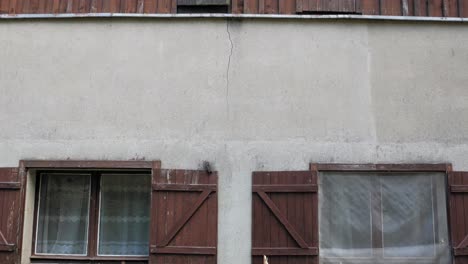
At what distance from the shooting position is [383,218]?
6238mm

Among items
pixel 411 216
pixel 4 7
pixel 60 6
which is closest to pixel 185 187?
pixel 411 216

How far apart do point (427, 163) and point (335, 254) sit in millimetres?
1367

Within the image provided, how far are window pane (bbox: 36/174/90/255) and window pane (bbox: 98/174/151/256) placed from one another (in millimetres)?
211

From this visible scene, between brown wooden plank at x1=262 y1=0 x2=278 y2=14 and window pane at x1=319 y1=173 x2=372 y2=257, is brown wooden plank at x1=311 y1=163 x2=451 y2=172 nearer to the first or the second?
window pane at x1=319 y1=173 x2=372 y2=257

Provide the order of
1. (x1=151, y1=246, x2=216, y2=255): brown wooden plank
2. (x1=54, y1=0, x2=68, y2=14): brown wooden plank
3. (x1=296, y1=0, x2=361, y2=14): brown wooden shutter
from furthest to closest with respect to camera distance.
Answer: (x1=54, y1=0, x2=68, y2=14): brown wooden plank → (x1=296, y1=0, x2=361, y2=14): brown wooden shutter → (x1=151, y1=246, x2=216, y2=255): brown wooden plank

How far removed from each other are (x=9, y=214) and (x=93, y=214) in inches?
34.3

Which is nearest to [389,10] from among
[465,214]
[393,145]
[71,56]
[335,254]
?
[393,145]

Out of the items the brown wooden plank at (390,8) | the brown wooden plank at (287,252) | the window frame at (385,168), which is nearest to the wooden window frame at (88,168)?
the brown wooden plank at (287,252)

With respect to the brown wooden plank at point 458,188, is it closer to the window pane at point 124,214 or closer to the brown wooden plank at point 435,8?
the brown wooden plank at point 435,8

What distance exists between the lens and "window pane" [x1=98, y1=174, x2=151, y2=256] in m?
6.50

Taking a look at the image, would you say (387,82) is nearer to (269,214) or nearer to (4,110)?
(269,214)

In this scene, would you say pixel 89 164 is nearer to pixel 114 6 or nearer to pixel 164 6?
pixel 114 6

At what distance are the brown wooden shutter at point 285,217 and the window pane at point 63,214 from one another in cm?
193

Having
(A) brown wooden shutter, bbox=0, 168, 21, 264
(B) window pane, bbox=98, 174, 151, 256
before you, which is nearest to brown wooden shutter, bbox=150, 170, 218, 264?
(B) window pane, bbox=98, 174, 151, 256
